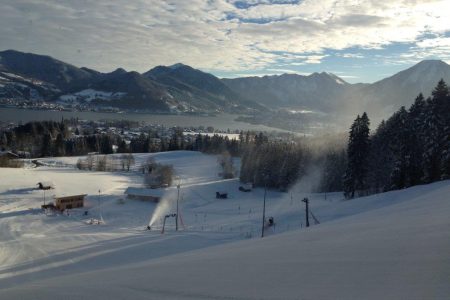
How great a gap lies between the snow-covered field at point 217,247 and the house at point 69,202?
149 centimetres

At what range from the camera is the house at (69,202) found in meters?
43.3

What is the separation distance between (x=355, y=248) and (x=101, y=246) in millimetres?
22206

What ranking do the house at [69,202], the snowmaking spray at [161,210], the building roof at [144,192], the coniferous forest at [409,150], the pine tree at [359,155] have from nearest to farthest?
the coniferous forest at [409,150] → the pine tree at [359,155] → the snowmaking spray at [161,210] → the house at [69,202] → the building roof at [144,192]

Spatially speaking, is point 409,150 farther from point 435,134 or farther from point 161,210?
point 161,210

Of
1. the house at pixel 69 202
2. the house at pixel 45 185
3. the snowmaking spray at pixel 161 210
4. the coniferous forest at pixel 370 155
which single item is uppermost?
the coniferous forest at pixel 370 155

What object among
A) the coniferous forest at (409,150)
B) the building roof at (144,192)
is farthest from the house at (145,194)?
the coniferous forest at (409,150)

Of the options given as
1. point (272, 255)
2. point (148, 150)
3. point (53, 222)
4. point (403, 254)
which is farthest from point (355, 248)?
point (148, 150)

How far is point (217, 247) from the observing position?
47.3ft

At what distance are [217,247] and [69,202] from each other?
116ft

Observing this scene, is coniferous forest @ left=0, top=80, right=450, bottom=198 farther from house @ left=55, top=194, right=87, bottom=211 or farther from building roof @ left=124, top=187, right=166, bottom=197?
house @ left=55, top=194, right=87, bottom=211

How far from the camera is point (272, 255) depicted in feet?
27.0

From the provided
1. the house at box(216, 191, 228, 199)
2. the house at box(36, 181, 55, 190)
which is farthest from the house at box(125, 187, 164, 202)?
the house at box(36, 181, 55, 190)

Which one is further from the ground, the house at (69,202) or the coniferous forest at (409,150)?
the coniferous forest at (409,150)

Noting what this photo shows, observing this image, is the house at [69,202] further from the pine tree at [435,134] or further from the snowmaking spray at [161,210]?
the pine tree at [435,134]
